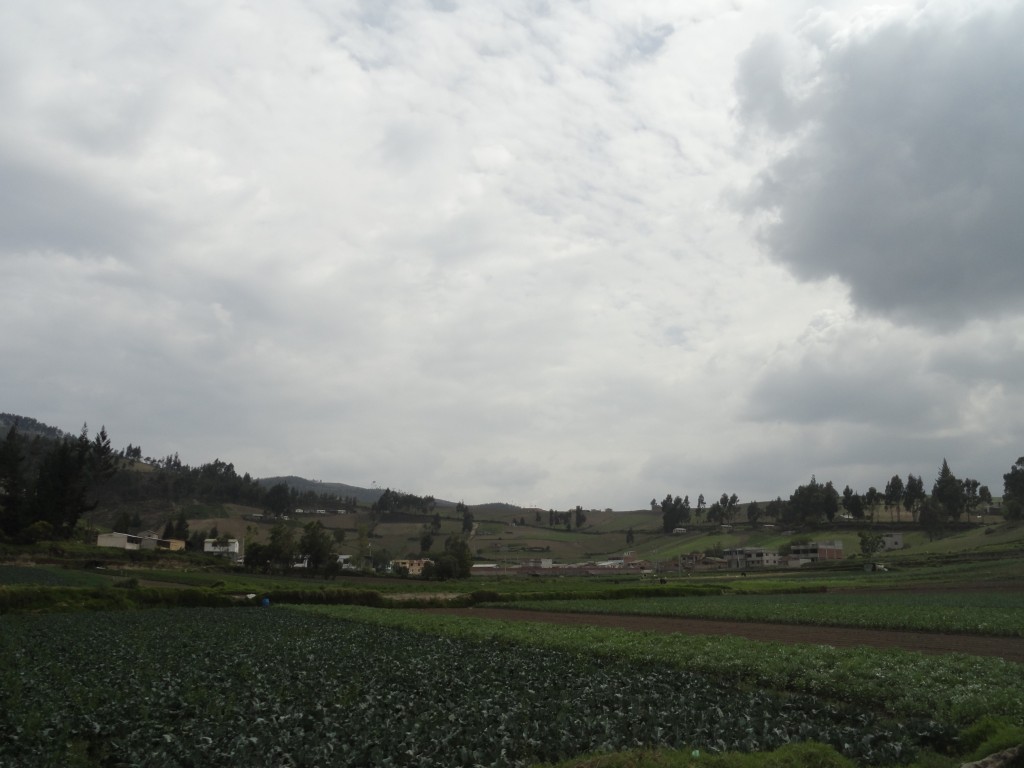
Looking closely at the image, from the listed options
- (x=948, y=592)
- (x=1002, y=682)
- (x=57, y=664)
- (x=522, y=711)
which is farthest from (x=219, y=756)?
(x=948, y=592)

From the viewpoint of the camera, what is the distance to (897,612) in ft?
156

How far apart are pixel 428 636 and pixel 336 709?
20.6 m

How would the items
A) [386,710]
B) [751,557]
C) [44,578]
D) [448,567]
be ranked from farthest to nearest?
[751,557]
[448,567]
[44,578]
[386,710]

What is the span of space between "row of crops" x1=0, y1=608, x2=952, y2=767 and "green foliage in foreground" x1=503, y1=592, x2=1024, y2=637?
77.0 feet

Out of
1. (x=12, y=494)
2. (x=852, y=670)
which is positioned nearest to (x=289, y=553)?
(x=12, y=494)

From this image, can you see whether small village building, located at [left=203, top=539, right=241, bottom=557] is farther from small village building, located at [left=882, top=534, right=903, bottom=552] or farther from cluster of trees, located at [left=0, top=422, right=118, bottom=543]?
small village building, located at [left=882, top=534, right=903, bottom=552]

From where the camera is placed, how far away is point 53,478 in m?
116

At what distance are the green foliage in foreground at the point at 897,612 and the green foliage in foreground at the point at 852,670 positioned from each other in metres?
16.5

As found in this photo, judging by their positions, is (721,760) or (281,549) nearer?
(721,760)

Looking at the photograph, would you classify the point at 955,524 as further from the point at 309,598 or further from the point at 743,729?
the point at 743,729

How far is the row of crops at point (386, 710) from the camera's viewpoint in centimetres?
1384

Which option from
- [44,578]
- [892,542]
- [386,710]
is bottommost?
[892,542]

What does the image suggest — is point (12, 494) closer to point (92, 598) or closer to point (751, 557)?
point (92, 598)

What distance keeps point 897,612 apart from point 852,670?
101 ft
